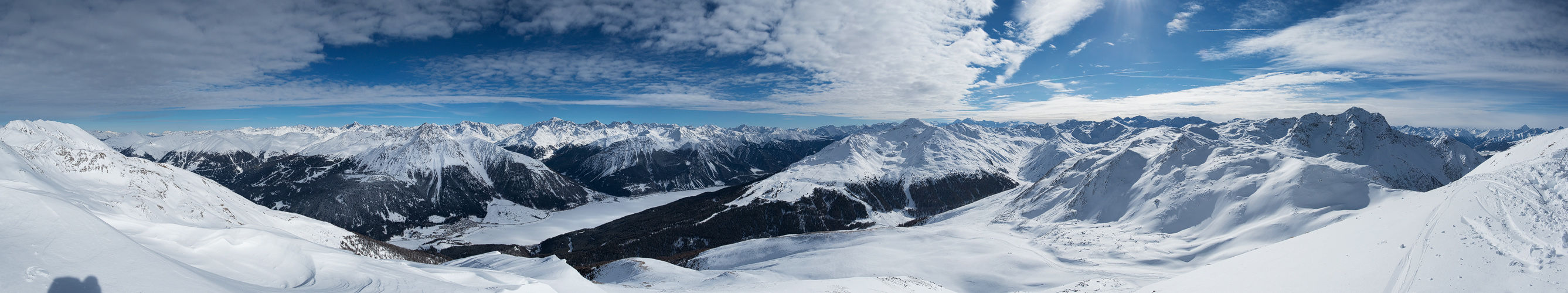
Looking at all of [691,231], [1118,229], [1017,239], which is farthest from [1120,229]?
[691,231]

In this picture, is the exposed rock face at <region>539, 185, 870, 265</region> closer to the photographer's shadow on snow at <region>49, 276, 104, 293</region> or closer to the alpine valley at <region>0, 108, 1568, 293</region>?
the alpine valley at <region>0, 108, 1568, 293</region>

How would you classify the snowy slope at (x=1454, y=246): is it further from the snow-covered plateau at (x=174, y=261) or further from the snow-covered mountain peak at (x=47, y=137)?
the snow-covered mountain peak at (x=47, y=137)

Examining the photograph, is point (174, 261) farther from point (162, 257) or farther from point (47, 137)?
point (47, 137)

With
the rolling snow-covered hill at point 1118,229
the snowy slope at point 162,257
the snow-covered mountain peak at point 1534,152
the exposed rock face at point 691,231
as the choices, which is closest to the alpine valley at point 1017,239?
the snowy slope at point 162,257

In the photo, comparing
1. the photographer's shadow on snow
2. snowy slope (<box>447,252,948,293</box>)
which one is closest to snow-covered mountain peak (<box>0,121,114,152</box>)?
snowy slope (<box>447,252,948,293</box>)

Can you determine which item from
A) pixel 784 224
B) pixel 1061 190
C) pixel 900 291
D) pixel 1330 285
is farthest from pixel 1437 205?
pixel 784 224
